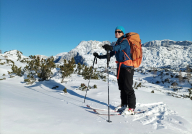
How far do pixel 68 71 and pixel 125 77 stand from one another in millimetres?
5038

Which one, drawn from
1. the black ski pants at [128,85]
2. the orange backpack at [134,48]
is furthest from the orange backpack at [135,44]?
the black ski pants at [128,85]

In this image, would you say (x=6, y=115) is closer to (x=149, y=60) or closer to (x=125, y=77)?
(x=125, y=77)

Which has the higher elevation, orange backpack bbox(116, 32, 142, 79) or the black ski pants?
orange backpack bbox(116, 32, 142, 79)

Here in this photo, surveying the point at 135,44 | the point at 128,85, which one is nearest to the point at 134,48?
the point at 135,44

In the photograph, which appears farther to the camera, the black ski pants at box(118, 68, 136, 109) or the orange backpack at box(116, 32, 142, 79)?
the black ski pants at box(118, 68, 136, 109)

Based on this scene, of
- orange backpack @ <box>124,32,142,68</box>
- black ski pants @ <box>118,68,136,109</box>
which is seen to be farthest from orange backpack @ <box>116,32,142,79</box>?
black ski pants @ <box>118,68,136,109</box>

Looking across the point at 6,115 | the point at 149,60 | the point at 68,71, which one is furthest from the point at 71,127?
the point at 149,60

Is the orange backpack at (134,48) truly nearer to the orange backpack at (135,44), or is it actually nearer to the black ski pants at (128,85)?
the orange backpack at (135,44)

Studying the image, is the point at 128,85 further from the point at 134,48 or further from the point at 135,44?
the point at 135,44

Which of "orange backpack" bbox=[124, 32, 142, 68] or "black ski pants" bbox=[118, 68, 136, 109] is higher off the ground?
"orange backpack" bbox=[124, 32, 142, 68]

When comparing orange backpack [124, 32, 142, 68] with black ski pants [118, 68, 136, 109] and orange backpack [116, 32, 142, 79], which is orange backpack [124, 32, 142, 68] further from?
black ski pants [118, 68, 136, 109]

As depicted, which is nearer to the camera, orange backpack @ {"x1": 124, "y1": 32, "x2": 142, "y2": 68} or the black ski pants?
orange backpack @ {"x1": 124, "y1": 32, "x2": 142, "y2": 68}

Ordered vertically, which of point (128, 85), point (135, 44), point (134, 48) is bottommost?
point (128, 85)

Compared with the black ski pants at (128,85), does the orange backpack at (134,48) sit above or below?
above
